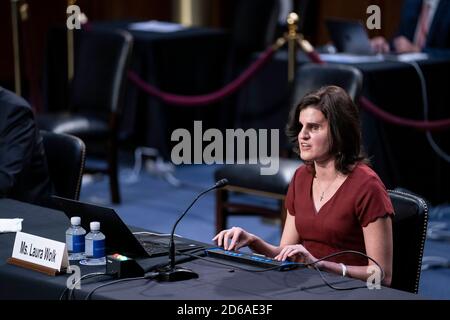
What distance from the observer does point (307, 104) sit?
3307 millimetres

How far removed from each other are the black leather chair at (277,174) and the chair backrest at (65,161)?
1.34 m

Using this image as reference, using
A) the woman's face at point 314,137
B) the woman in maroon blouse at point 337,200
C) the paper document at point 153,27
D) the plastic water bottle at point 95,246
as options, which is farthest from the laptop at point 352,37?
the plastic water bottle at point 95,246

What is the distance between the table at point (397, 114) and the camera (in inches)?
244

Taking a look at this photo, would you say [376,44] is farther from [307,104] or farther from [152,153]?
[307,104]

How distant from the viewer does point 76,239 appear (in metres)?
3.12

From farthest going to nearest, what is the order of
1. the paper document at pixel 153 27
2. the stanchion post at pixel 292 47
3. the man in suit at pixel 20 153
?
the paper document at pixel 153 27, the stanchion post at pixel 292 47, the man in suit at pixel 20 153

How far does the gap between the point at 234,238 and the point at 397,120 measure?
125 inches

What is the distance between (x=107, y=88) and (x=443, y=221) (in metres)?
2.39

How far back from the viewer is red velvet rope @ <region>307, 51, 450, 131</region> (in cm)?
600

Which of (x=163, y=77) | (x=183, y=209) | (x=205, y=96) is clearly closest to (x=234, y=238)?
(x=183, y=209)

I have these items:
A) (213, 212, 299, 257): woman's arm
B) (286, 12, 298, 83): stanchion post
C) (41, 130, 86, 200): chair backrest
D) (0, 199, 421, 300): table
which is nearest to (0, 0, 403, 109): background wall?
(286, 12, 298, 83): stanchion post

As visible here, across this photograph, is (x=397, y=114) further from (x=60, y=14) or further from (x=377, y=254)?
(x=60, y=14)

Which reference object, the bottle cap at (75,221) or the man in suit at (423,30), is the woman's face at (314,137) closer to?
the bottle cap at (75,221)
